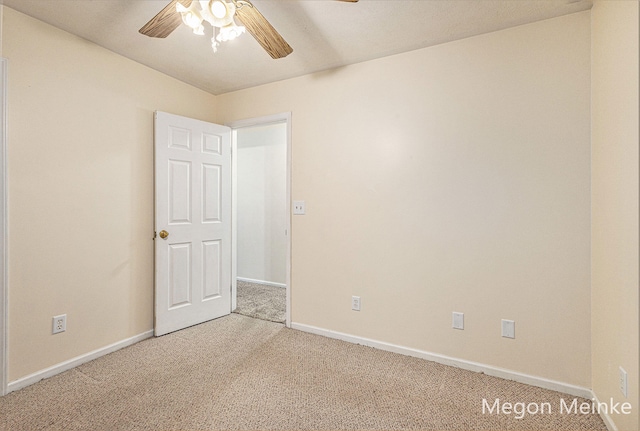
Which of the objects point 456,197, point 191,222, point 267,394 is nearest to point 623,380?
point 456,197

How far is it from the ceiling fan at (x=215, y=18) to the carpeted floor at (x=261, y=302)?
2.56 m

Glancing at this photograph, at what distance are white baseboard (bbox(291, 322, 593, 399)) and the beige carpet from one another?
5cm

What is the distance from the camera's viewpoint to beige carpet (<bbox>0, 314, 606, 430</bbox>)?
5.22 ft

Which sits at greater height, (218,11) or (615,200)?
(218,11)

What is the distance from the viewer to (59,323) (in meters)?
2.06

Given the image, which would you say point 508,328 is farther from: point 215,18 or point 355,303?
point 215,18

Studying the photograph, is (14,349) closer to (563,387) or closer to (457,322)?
(457,322)

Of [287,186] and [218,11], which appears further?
[287,186]

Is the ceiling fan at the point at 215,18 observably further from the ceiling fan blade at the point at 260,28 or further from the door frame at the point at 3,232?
the door frame at the point at 3,232

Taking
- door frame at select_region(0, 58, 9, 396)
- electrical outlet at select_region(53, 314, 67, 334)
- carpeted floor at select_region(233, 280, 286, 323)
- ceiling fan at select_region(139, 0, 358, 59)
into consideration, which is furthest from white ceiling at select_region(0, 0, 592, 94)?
carpeted floor at select_region(233, 280, 286, 323)

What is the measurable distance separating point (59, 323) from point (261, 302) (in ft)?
6.53

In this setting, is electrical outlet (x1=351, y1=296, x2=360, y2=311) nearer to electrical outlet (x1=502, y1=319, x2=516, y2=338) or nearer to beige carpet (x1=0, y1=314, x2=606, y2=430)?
beige carpet (x1=0, y1=314, x2=606, y2=430)

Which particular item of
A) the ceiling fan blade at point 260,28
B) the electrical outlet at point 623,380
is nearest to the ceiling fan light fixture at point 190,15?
the ceiling fan blade at point 260,28

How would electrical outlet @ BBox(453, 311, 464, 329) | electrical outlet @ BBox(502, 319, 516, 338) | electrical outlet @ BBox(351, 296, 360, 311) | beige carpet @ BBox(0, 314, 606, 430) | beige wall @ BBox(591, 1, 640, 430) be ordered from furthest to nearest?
1. electrical outlet @ BBox(351, 296, 360, 311)
2. electrical outlet @ BBox(453, 311, 464, 329)
3. electrical outlet @ BBox(502, 319, 516, 338)
4. beige carpet @ BBox(0, 314, 606, 430)
5. beige wall @ BBox(591, 1, 640, 430)
